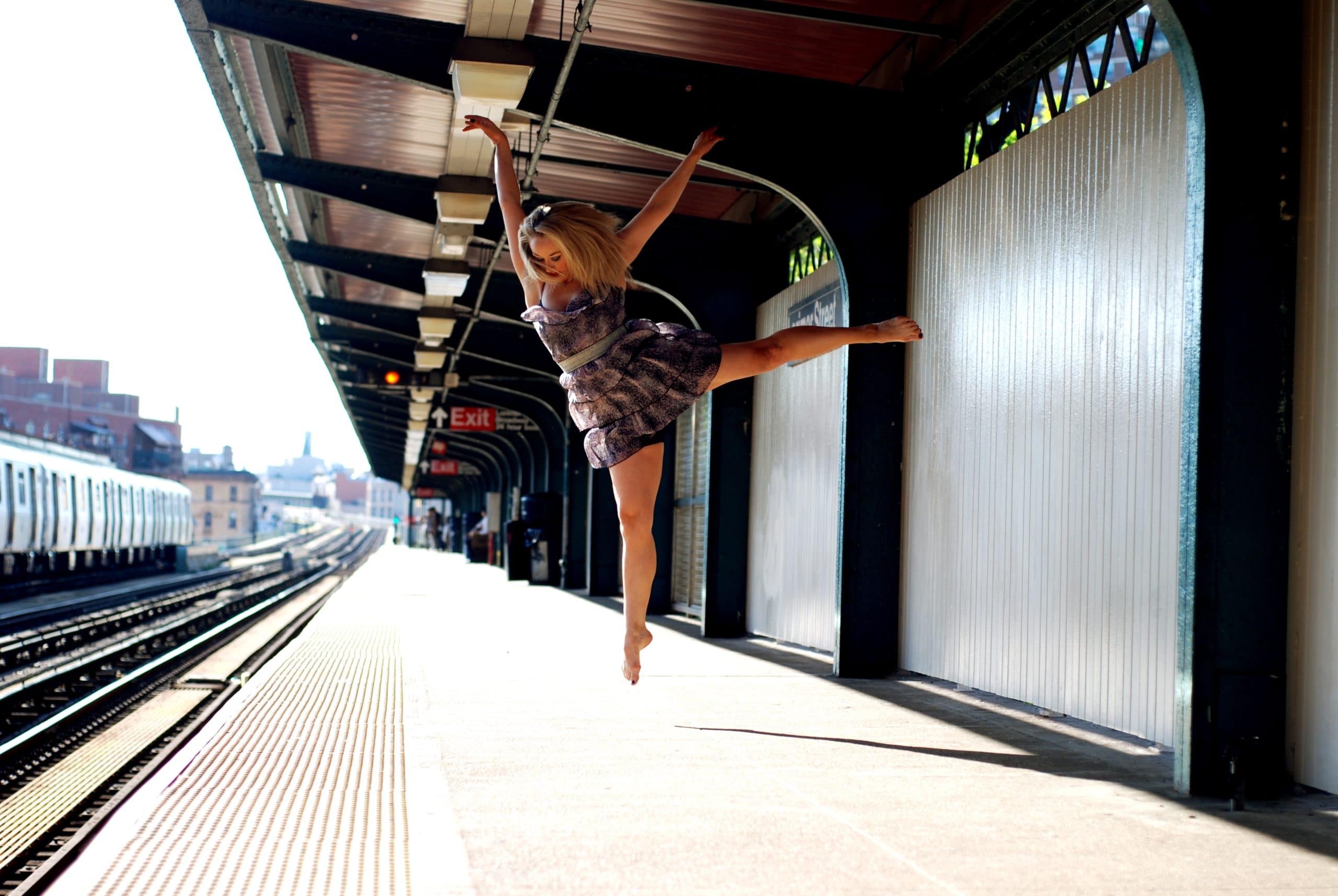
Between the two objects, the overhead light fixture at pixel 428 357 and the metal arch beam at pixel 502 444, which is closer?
the overhead light fixture at pixel 428 357

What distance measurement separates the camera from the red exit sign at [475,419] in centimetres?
2605

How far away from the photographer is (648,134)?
823 cm

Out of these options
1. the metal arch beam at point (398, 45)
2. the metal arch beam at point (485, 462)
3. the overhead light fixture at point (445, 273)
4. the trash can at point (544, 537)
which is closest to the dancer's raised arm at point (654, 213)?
the metal arch beam at point (398, 45)

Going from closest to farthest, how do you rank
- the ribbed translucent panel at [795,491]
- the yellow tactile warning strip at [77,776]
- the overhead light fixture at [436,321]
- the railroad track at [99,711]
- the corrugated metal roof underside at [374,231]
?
the railroad track at [99,711], the yellow tactile warning strip at [77,776], the ribbed translucent panel at [795,491], the corrugated metal roof underside at [374,231], the overhead light fixture at [436,321]

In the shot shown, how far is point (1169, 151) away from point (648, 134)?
11.8ft

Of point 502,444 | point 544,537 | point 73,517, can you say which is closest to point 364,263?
point 544,537

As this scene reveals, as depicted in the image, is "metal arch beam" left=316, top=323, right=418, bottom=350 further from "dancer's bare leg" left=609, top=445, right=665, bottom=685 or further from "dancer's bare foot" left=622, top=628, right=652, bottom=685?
"dancer's bare leg" left=609, top=445, right=665, bottom=685

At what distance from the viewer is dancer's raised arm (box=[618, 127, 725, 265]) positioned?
178 inches

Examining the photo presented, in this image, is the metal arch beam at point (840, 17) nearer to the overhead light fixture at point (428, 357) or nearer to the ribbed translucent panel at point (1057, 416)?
the ribbed translucent panel at point (1057, 416)

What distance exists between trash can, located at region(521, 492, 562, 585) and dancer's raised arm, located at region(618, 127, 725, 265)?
17751 mm

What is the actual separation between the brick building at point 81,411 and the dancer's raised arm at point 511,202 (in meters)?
92.7

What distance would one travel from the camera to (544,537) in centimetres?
2239

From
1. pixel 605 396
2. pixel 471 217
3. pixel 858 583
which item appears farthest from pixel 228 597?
pixel 605 396

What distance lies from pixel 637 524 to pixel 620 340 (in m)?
0.72
